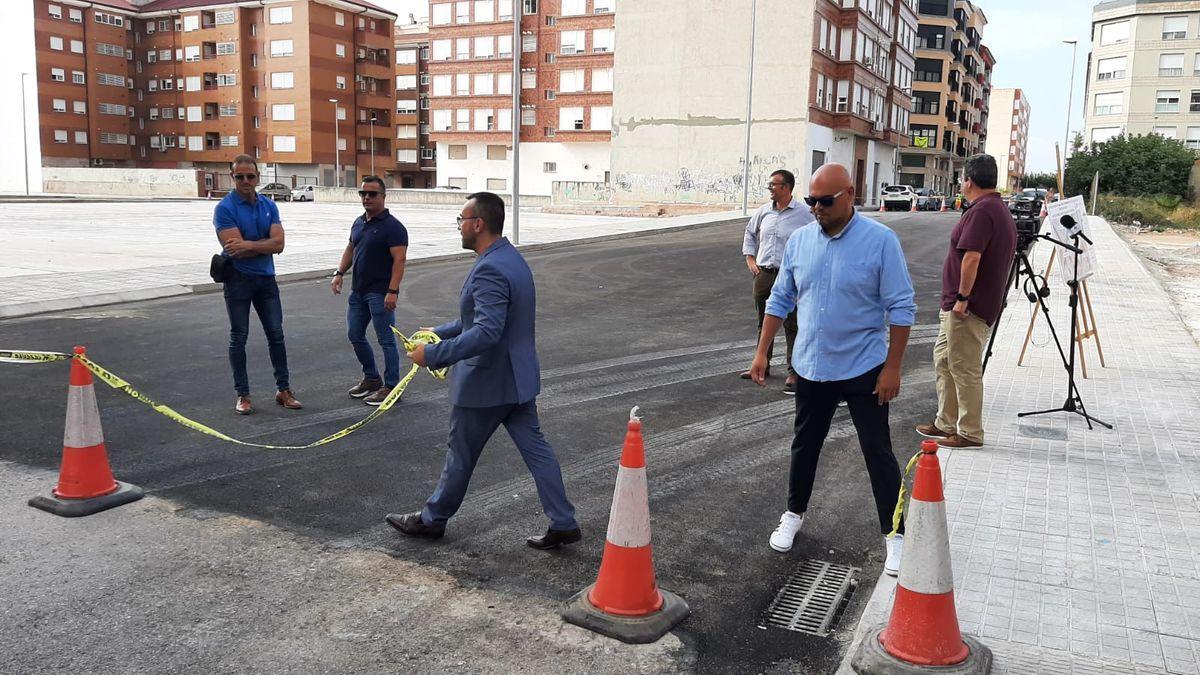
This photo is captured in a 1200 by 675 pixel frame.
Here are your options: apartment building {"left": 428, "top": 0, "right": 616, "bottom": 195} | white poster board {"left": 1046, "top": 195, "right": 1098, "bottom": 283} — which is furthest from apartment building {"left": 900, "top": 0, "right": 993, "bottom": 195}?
white poster board {"left": 1046, "top": 195, "right": 1098, "bottom": 283}

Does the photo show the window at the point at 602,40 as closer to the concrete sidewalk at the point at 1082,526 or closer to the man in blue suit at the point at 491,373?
the concrete sidewalk at the point at 1082,526

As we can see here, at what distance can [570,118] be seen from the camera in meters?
67.2

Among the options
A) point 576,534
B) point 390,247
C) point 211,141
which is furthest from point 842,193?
point 211,141

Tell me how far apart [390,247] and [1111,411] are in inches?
245

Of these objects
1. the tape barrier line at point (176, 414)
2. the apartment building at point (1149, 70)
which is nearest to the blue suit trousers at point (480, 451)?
the tape barrier line at point (176, 414)

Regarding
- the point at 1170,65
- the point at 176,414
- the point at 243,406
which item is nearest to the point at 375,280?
the point at 243,406

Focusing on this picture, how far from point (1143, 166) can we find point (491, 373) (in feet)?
206

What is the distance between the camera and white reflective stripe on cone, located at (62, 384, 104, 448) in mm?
5102

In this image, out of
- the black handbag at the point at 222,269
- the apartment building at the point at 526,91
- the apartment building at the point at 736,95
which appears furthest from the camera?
the apartment building at the point at 526,91

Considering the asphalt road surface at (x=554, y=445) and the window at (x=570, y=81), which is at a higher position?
the window at (x=570, y=81)

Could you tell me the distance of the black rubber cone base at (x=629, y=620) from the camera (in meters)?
3.75

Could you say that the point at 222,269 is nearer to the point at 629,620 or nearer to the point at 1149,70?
the point at 629,620

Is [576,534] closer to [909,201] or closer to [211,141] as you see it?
[909,201]

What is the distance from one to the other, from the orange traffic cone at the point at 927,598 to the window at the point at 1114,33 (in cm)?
8448
